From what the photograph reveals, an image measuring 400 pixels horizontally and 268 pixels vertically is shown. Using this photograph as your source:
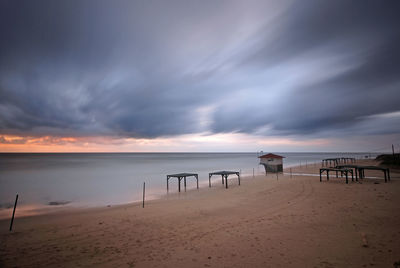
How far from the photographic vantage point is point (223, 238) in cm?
827

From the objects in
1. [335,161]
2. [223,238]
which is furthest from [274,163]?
[335,161]

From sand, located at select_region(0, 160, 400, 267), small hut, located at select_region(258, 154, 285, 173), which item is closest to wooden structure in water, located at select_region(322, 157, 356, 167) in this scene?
small hut, located at select_region(258, 154, 285, 173)

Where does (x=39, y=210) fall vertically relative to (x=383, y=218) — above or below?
below

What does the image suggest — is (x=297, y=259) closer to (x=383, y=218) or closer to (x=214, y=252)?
(x=214, y=252)

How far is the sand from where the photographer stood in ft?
21.4

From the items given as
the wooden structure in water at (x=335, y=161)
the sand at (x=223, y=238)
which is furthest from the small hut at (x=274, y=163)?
the sand at (x=223, y=238)

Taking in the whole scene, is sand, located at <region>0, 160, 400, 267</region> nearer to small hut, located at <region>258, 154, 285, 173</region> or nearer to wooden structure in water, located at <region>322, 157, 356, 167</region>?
small hut, located at <region>258, 154, 285, 173</region>

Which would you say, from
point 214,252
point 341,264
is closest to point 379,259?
point 341,264

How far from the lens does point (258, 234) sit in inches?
334

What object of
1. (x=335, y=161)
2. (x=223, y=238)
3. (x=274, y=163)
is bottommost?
(x=335, y=161)

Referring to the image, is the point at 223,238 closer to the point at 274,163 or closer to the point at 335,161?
the point at 274,163

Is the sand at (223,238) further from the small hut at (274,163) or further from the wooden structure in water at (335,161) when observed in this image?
the wooden structure in water at (335,161)

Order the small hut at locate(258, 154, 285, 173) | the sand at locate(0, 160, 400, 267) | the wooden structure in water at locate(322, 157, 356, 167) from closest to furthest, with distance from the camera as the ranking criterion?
the sand at locate(0, 160, 400, 267)
the small hut at locate(258, 154, 285, 173)
the wooden structure in water at locate(322, 157, 356, 167)

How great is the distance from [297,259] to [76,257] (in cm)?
765
